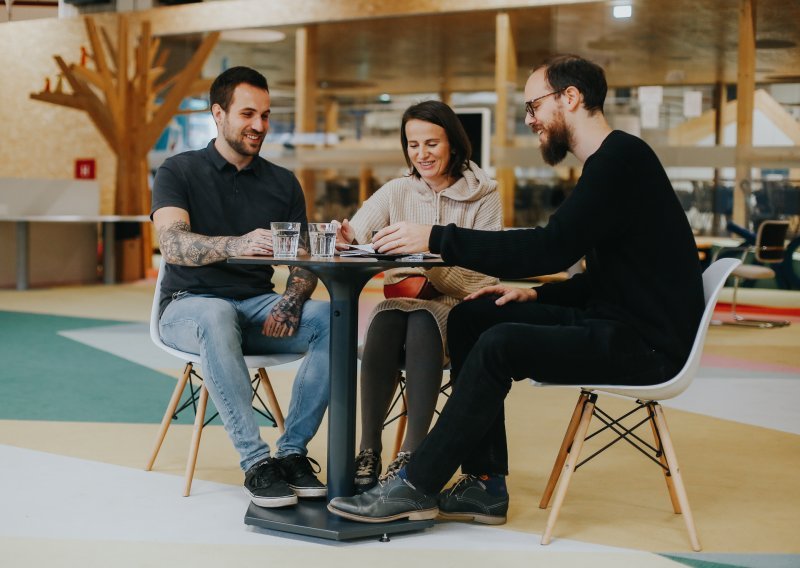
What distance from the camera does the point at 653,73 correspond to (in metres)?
9.33

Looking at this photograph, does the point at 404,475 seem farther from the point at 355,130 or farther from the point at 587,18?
the point at 355,130

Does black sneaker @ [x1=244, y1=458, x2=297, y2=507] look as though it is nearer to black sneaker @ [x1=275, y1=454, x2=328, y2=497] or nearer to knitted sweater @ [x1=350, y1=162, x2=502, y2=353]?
black sneaker @ [x1=275, y1=454, x2=328, y2=497]

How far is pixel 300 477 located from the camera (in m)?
2.64

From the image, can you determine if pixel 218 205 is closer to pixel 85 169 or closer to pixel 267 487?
pixel 267 487

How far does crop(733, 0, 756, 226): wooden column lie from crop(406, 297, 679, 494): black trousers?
7008mm

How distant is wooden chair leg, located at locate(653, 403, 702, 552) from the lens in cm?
243

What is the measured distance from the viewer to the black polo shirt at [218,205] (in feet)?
9.53

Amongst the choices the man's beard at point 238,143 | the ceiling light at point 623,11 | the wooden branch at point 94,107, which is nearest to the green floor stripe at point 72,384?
the man's beard at point 238,143

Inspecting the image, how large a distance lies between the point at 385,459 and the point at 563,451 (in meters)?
0.76

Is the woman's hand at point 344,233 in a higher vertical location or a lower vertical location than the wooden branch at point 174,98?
lower

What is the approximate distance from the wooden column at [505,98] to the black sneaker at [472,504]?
7.58m

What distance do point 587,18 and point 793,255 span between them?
3.08 m

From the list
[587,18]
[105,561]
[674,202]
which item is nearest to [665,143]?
[587,18]

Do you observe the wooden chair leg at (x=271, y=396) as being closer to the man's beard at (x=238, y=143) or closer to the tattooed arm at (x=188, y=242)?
the tattooed arm at (x=188, y=242)
